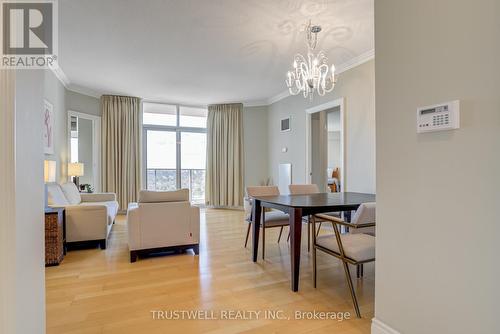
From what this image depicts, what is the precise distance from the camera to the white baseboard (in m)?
1.52

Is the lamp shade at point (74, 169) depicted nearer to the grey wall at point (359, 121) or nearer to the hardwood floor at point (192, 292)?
the hardwood floor at point (192, 292)

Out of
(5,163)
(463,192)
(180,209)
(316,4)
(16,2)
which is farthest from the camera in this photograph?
(180,209)

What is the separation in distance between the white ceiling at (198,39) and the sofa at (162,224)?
6.47 ft

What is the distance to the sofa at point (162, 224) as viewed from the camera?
3.10 m

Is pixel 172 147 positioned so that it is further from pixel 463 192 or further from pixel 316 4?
pixel 463 192

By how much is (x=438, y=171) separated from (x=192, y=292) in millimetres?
2009

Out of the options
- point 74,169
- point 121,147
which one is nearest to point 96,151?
point 121,147

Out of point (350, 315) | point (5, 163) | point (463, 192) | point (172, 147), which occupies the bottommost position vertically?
point (350, 315)

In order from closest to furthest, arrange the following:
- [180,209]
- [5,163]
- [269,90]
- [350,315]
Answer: [5,163] → [350,315] → [180,209] → [269,90]

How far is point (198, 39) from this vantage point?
11.6 ft

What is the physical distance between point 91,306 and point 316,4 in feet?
11.0

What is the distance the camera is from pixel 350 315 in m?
1.95

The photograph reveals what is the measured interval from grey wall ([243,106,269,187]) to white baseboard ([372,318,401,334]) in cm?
552

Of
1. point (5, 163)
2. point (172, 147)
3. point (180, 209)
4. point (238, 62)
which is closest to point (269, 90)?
point (238, 62)
